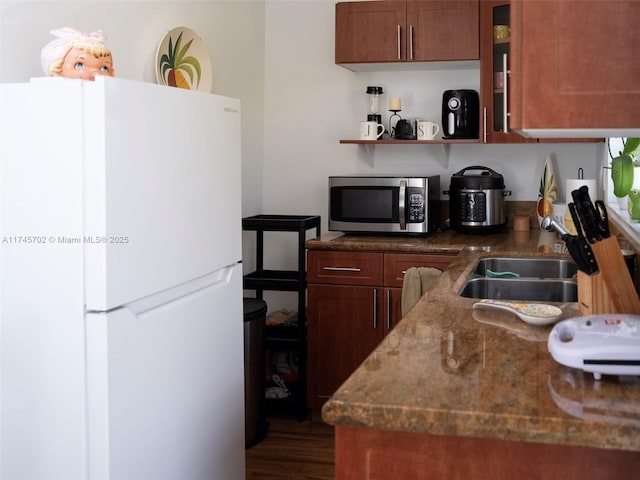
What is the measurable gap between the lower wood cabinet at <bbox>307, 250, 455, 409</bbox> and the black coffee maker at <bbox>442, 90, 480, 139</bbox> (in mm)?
763

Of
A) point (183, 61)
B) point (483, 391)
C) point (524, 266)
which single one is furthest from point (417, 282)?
point (483, 391)

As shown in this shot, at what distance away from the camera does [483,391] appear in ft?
4.70

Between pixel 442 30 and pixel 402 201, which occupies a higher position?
pixel 442 30

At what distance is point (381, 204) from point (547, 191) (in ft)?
2.87

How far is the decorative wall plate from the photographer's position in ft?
11.3

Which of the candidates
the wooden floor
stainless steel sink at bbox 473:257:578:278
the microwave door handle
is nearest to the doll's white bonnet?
stainless steel sink at bbox 473:257:578:278

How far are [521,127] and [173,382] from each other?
1395mm

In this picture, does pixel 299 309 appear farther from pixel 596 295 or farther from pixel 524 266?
pixel 596 295

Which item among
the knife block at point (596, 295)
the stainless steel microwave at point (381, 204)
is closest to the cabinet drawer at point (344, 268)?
the stainless steel microwave at point (381, 204)

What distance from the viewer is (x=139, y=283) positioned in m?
2.21

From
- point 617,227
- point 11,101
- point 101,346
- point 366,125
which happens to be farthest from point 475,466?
point 366,125

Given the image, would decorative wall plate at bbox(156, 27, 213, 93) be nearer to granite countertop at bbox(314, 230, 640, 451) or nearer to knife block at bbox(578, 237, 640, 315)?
granite countertop at bbox(314, 230, 640, 451)

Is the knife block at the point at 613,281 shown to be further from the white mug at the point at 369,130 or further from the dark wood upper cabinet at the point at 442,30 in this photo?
the white mug at the point at 369,130

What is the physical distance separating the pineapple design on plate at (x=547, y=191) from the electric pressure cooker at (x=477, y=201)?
0.21 metres
